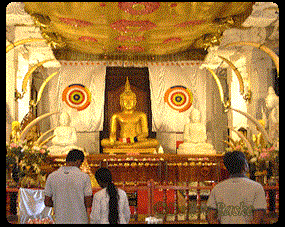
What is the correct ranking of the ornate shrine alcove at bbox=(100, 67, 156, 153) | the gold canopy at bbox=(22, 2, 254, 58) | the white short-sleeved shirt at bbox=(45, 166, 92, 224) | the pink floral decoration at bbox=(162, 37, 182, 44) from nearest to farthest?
the white short-sleeved shirt at bbox=(45, 166, 92, 224) < the gold canopy at bbox=(22, 2, 254, 58) < the pink floral decoration at bbox=(162, 37, 182, 44) < the ornate shrine alcove at bbox=(100, 67, 156, 153)

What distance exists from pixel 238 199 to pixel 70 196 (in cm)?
126

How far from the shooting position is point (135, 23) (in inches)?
246

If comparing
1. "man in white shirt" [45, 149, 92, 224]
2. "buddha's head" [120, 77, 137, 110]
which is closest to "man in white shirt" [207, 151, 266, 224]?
"man in white shirt" [45, 149, 92, 224]

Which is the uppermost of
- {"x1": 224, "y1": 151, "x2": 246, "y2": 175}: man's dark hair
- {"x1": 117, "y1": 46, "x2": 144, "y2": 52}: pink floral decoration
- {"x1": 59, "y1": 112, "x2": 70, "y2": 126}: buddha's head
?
{"x1": 117, "y1": 46, "x2": 144, "y2": 52}: pink floral decoration

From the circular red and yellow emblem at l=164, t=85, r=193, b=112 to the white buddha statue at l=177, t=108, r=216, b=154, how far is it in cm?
68

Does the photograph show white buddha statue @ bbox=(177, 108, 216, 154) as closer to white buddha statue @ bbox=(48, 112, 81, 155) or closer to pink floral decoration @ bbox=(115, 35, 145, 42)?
pink floral decoration @ bbox=(115, 35, 145, 42)

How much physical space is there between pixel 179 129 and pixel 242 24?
11.3ft

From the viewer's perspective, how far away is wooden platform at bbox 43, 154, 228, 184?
21.0ft

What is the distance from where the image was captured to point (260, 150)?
487 centimetres

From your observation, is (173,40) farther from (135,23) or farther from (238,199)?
(238,199)

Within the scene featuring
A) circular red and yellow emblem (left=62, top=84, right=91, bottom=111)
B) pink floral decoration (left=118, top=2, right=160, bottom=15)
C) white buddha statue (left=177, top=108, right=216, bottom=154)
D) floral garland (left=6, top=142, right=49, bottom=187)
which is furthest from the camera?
circular red and yellow emblem (left=62, top=84, right=91, bottom=111)

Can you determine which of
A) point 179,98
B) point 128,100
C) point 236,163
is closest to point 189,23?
point 179,98

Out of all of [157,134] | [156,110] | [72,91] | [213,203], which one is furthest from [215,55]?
[213,203]

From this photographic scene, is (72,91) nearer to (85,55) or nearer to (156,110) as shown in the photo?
(85,55)
